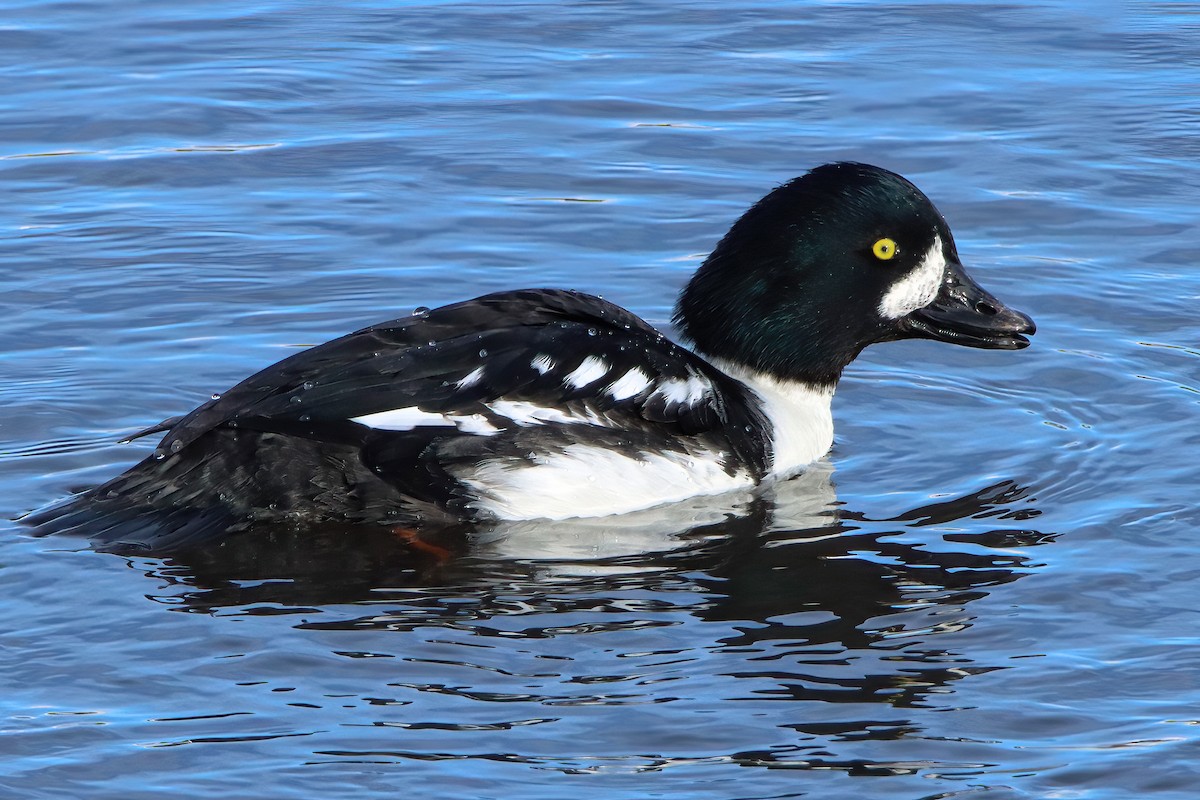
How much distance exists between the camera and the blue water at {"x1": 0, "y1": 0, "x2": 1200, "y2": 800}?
6.12 meters

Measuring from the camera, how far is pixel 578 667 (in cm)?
656

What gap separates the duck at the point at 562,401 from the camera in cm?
745

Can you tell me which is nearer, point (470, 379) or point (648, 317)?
point (470, 379)

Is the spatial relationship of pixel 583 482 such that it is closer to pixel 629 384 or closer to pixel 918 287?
pixel 629 384

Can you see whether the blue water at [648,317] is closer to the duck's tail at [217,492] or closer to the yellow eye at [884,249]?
the duck's tail at [217,492]

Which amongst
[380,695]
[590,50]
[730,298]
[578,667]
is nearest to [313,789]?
[380,695]

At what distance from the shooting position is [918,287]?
8.80 meters

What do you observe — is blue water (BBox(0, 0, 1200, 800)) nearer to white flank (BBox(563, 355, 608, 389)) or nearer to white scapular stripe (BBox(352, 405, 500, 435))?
white scapular stripe (BBox(352, 405, 500, 435))

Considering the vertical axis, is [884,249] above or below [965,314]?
above

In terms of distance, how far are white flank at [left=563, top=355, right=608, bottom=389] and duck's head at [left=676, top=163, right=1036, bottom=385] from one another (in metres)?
0.97

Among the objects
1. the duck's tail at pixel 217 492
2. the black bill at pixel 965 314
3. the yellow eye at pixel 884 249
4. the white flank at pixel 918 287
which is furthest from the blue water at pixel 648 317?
the yellow eye at pixel 884 249

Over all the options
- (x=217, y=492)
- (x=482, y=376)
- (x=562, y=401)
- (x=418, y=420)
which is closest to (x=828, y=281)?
(x=562, y=401)

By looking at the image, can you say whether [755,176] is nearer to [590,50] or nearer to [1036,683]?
[590,50]

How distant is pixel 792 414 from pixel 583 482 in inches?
48.9
